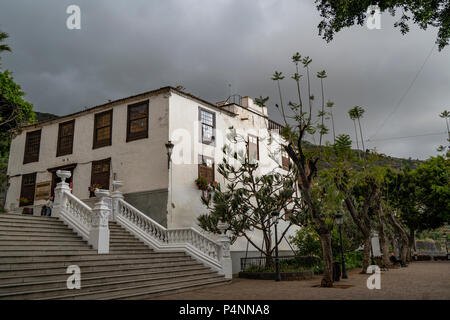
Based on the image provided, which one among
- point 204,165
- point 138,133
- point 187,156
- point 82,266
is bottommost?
point 82,266

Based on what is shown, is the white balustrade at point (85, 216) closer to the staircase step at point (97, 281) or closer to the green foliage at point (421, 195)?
the staircase step at point (97, 281)

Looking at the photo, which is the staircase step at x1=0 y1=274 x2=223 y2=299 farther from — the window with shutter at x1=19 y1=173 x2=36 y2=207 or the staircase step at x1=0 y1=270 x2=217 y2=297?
the window with shutter at x1=19 y1=173 x2=36 y2=207

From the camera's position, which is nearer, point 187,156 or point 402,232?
point 187,156

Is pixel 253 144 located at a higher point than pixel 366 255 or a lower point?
higher

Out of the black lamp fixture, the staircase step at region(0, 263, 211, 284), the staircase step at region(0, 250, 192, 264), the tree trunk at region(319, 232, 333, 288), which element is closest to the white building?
the black lamp fixture

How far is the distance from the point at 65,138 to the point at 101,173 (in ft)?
14.0

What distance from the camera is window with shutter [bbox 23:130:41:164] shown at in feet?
73.9

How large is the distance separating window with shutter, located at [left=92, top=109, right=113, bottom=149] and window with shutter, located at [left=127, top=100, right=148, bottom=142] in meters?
1.43

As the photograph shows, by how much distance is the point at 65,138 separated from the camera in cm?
2172

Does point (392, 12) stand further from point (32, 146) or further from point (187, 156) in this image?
point (32, 146)

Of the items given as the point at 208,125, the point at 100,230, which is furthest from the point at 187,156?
the point at 100,230
